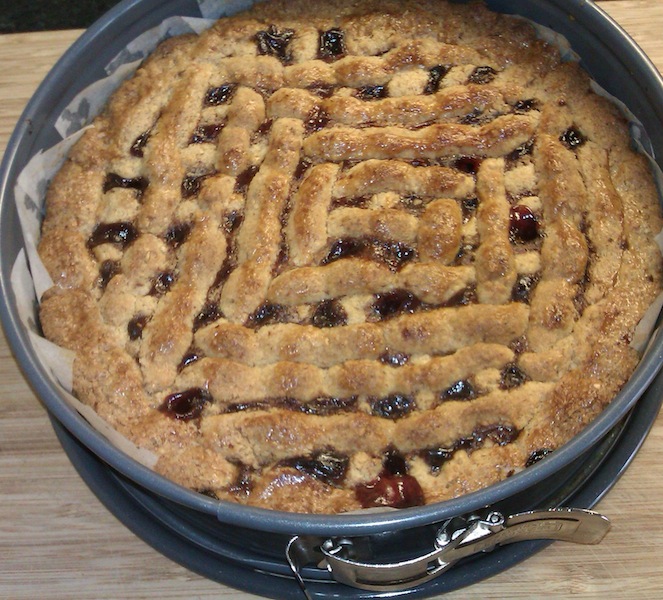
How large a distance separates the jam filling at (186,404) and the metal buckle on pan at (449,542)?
0.23 m

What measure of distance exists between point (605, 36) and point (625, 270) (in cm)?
36

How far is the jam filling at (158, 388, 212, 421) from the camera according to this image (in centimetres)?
107

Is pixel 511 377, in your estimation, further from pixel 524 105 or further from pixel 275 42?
pixel 275 42

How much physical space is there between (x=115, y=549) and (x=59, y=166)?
1.89 ft

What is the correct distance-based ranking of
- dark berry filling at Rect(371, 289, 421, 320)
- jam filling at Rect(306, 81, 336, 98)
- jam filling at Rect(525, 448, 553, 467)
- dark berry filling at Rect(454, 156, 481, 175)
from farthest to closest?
1. jam filling at Rect(306, 81, 336, 98)
2. dark berry filling at Rect(454, 156, 481, 175)
3. dark berry filling at Rect(371, 289, 421, 320)
4. jam filling at Rect(525, 448, 553, 467)

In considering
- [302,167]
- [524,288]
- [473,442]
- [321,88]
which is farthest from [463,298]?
[321,88]

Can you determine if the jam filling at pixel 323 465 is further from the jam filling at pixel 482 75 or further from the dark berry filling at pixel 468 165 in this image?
the jam filling at pixel 482 75

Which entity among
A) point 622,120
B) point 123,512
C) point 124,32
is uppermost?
point 622,120

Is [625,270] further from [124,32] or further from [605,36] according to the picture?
[124,32]

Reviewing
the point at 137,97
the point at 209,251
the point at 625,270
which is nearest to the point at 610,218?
the point at 625,270

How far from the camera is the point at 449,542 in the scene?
89cm

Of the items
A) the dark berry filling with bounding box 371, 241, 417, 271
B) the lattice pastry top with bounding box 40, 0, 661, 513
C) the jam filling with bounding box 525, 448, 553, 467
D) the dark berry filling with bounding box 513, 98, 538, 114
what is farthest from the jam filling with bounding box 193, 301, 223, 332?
the dark berry filling with bounding box 513, 98, 538, 114

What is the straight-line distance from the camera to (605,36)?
1229mm

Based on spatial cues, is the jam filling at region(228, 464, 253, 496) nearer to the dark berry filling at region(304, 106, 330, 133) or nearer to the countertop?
the countertop
